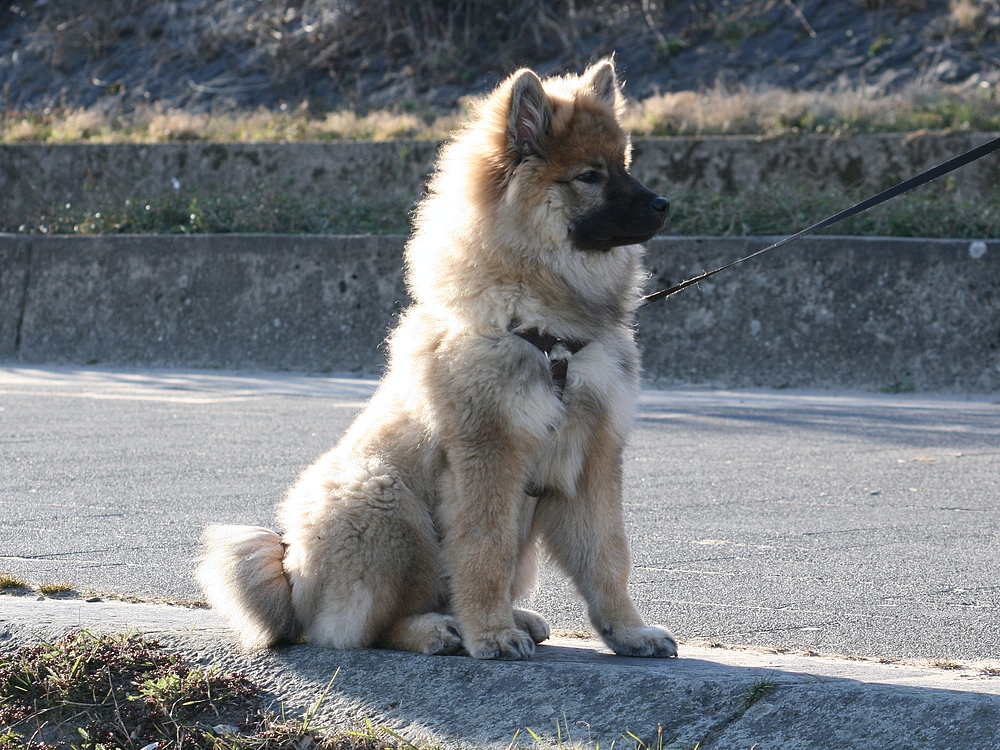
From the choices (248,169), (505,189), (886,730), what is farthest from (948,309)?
(248,169)

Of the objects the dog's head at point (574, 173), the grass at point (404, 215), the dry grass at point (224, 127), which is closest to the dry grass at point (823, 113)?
the grass at point (404, 215)

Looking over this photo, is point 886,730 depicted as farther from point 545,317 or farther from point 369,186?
point 369,186

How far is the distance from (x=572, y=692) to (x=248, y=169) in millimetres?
15297

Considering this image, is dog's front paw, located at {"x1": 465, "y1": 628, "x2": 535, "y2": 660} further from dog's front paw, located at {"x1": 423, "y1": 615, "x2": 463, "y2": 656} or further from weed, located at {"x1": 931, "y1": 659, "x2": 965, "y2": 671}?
weed, located at {"x1": 931, "y1": 659, "x2": 965, "y2": 671}

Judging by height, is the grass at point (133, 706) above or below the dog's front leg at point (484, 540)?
below

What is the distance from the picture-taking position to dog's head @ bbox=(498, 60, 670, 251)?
13.5 feet

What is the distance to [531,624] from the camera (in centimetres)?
405

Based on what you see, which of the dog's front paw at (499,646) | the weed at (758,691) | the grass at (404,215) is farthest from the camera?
the grass at (404,215)

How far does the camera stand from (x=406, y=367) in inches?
156

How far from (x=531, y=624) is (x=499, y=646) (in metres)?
0.40

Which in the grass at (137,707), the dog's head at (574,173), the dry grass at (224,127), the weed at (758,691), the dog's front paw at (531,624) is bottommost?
the grass at (137,707)

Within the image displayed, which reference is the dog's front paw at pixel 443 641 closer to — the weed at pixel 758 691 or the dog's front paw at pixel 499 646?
the dog's front paw at pixel 499 646

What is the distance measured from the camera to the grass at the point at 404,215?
39.4 ft

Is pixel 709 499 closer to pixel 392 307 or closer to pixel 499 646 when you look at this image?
pixel 499 646
